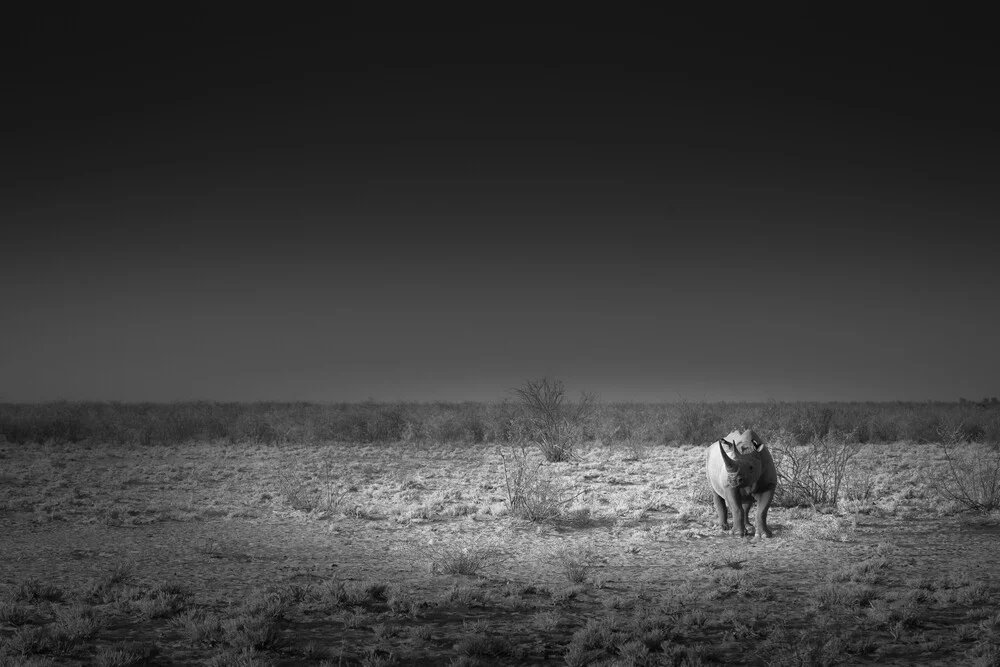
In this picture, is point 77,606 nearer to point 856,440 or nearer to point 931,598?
point 931,598

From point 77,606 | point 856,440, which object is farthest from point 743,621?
point 856,440

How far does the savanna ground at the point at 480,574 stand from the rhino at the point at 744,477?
1.65 ft

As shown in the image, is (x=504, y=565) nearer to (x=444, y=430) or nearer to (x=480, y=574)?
(x=480, y=574)

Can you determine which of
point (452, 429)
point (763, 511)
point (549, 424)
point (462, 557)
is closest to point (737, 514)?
point (763, 511)

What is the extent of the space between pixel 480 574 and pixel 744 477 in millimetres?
4473

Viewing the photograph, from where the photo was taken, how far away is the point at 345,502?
16.1m

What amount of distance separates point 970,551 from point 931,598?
356 centimetres

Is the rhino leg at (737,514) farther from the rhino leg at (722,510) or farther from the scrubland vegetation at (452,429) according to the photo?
the scrubland vegetation at (452,429)

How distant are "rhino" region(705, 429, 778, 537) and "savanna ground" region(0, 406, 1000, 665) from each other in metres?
0.50

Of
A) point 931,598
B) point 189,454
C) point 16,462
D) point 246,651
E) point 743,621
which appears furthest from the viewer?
point 189,454

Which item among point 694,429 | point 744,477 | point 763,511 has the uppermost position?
point 694,429

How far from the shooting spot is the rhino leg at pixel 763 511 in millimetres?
11680

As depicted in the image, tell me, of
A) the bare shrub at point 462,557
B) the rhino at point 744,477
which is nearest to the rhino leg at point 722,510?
the rhino at point 744,477

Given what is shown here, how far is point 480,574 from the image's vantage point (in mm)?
9594
